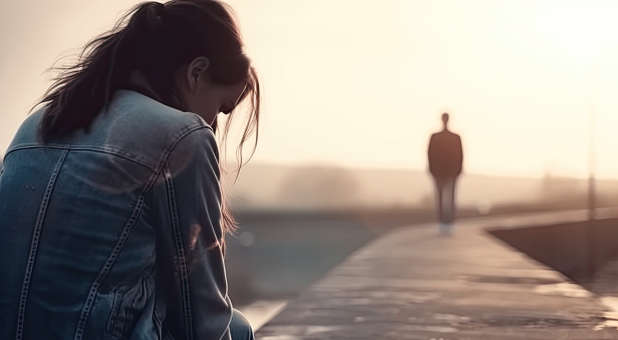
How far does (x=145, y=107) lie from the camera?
69.9 inches

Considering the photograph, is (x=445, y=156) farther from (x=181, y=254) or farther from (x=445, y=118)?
(x=181, y=254)

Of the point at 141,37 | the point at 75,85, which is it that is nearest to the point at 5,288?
the point at 75,85

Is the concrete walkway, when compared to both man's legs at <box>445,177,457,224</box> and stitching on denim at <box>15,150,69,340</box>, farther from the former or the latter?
man's legs at <box>445,177,457,224</box>

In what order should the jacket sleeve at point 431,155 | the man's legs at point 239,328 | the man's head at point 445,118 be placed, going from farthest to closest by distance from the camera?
the jacket sleeve at point 431,155
the man's head at point 445,118
the man's legs at point 239,328

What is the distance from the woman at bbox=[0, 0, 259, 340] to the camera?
1.69 m

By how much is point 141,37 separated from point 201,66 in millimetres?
147

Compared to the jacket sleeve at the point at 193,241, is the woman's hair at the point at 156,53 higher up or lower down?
higher up

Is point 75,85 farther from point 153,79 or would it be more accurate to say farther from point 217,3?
point 217,3

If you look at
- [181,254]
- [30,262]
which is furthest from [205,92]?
[30,262]

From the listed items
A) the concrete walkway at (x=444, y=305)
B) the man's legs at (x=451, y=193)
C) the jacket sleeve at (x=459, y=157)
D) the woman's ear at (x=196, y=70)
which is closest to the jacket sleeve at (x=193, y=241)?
the woman's ear at (x=196, y=70)

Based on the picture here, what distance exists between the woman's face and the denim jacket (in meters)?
0.17

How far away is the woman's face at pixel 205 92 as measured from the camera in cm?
193

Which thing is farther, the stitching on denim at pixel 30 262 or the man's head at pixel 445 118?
the man's head at pixel 445 118

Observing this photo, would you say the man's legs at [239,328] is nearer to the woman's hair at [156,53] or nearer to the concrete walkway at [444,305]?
the woman's hair at [156,53]
